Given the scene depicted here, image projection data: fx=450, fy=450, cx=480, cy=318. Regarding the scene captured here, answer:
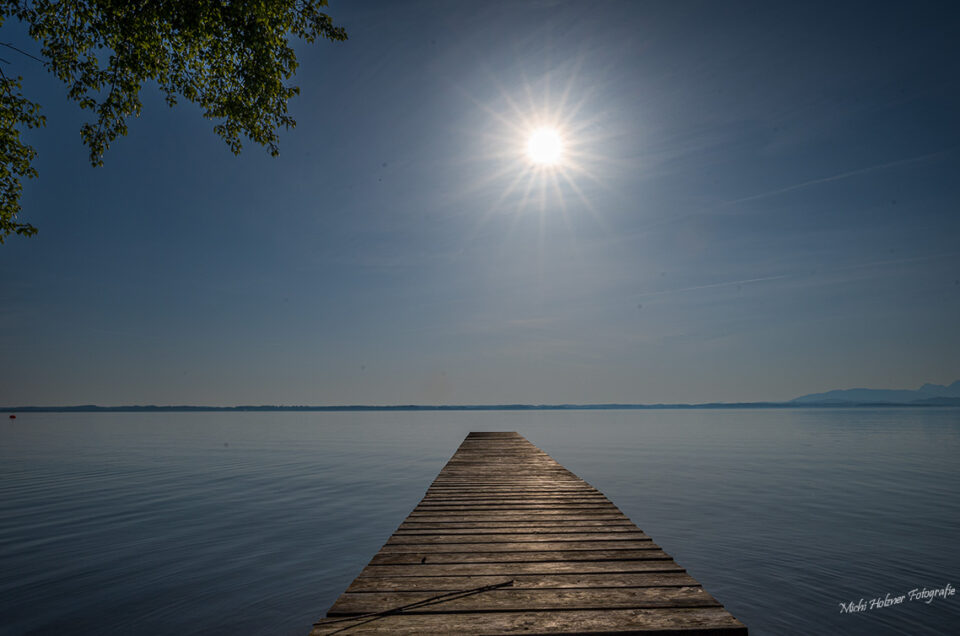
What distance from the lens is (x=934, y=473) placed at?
69.1 ft

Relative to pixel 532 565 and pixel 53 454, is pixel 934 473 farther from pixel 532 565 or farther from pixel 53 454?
pixel 53 454

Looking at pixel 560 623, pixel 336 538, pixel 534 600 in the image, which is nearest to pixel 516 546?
pixel 534 600

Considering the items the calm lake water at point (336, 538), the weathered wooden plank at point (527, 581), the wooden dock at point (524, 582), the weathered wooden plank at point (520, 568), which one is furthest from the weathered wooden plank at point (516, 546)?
the calm lake water at point (336, 538)

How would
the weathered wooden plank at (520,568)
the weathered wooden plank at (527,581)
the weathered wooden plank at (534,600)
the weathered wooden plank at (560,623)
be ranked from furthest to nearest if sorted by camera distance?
the weathered wooden plank at (520,568), the weathered wooden plank at (527,581), the weathered wooden plank at (534,600), the weathered wooden plank at (560,623)

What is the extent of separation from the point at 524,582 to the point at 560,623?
893mm

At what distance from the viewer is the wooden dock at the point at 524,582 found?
3.29 metres

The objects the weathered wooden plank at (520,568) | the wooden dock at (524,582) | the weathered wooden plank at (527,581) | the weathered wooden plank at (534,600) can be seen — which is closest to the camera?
the wooden dock at (524,582)

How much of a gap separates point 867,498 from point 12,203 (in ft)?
80.4
